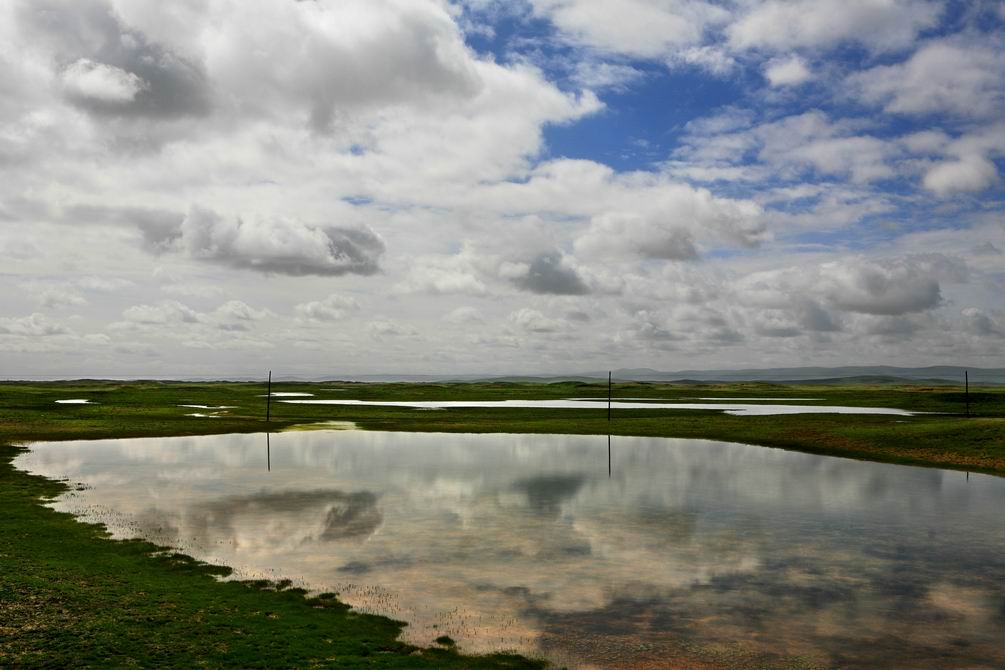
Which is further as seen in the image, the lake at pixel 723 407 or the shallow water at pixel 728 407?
the lake at pixel 723 407

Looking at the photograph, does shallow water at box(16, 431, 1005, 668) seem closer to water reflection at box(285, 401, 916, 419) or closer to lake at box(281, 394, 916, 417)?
water reflection at box(285, 401, 916, 419)

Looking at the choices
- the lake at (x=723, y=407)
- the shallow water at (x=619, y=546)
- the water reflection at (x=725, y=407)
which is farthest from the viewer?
the lake at (x=723, y=407)

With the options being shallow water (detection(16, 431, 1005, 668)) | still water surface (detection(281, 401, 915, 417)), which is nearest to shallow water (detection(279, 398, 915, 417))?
still water surface (detection(281, 401, 915, 417))

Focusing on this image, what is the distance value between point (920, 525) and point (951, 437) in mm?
37585

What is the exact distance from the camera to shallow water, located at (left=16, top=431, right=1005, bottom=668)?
1800 centimetres

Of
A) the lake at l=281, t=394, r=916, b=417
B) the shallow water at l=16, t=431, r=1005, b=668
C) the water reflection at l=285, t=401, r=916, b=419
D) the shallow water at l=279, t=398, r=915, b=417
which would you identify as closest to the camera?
the shallow water at l=16, t=431, r=1005, b=668

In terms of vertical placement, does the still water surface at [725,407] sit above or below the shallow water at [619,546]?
below

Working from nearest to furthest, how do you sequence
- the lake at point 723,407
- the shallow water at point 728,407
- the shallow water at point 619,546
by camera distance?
1. the shallow water at point 619,546
2. the shallow water at point 728,407
3. the lake at point 723,407

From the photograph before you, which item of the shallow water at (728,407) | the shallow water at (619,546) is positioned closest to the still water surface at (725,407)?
the shallow water at (728,407)

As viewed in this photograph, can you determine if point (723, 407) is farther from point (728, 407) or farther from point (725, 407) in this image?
point (728, 407)

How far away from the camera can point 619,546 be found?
27.2 meters

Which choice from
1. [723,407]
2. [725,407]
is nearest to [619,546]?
[723,407]

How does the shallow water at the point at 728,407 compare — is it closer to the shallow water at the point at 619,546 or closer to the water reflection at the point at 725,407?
the water reflection at the point at 725,407

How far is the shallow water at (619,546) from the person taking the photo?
1800 cm
